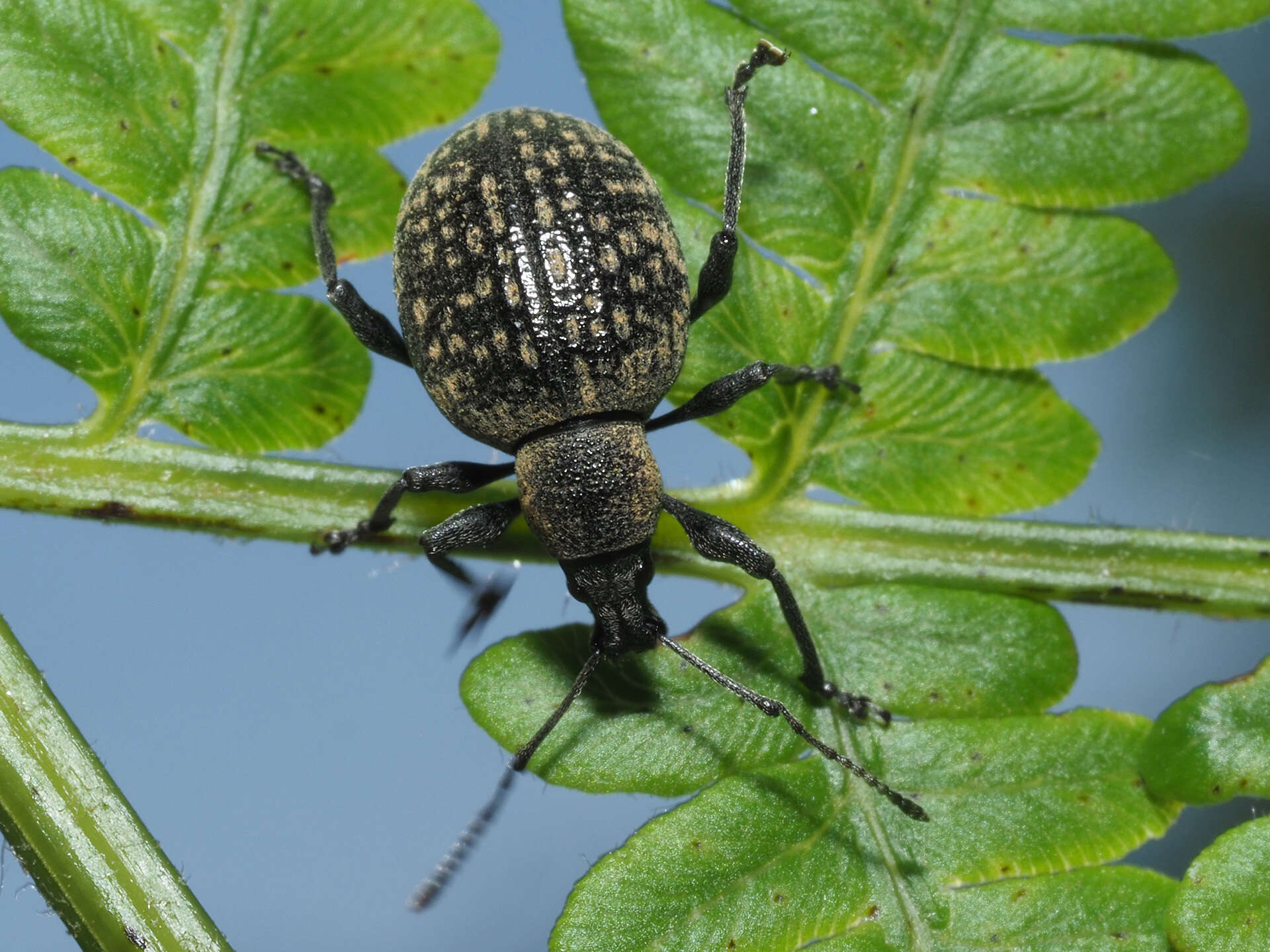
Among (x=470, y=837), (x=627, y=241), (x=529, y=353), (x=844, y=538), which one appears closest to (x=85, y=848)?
(x=470, y=837)

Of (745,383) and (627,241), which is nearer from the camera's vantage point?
(627,241)

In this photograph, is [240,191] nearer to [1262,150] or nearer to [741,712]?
[741,712]

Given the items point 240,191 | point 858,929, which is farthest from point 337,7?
point 858,929

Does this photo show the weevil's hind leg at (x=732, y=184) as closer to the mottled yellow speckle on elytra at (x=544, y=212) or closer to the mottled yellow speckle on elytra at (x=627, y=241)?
the mottled yellow speckle on elytra at (x=627, y=241)

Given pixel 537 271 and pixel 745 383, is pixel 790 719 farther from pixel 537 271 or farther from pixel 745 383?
pixel 537 271

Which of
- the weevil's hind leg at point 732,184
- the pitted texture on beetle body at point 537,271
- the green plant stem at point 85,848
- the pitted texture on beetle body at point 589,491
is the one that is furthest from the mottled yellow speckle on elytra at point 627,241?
the green plant stem at point 85,848

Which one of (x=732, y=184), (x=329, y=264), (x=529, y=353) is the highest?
(x=732, y=184)

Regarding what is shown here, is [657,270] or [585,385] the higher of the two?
[657,270]
